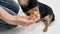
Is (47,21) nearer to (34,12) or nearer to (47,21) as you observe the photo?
(47,21)

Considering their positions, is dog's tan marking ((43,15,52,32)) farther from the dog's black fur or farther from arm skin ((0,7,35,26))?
arm skin ((0,7,35,26))

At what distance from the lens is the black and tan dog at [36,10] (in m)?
0.64

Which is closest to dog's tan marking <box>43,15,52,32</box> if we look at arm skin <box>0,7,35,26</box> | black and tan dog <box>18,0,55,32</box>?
black and tan dog <box>18,0,55,32</box>

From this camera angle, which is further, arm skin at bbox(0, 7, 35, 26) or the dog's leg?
the dog's leg

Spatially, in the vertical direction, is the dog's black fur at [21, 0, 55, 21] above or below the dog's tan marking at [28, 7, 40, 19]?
above

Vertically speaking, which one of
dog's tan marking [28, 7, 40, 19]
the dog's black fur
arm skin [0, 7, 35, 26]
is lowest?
arm skin [0, 7, 35, 26]

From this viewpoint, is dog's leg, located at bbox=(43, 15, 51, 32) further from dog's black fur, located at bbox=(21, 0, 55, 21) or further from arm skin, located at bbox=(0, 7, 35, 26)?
arm skin, located at bbox=(0, 7, 35, 26)

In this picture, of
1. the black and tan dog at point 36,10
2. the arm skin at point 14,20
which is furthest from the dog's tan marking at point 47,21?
the arm skin at point 14,20

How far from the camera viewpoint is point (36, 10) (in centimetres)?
64

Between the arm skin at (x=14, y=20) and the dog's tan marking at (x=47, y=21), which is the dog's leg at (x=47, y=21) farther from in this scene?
the arm skin at (x=14, y=20)

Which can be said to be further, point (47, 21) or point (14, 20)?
point (47, 21)

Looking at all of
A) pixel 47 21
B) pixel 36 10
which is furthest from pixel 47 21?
pixel 36 10

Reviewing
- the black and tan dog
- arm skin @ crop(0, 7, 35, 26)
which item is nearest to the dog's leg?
the black and tan dog

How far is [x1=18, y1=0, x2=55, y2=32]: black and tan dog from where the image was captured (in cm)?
64
